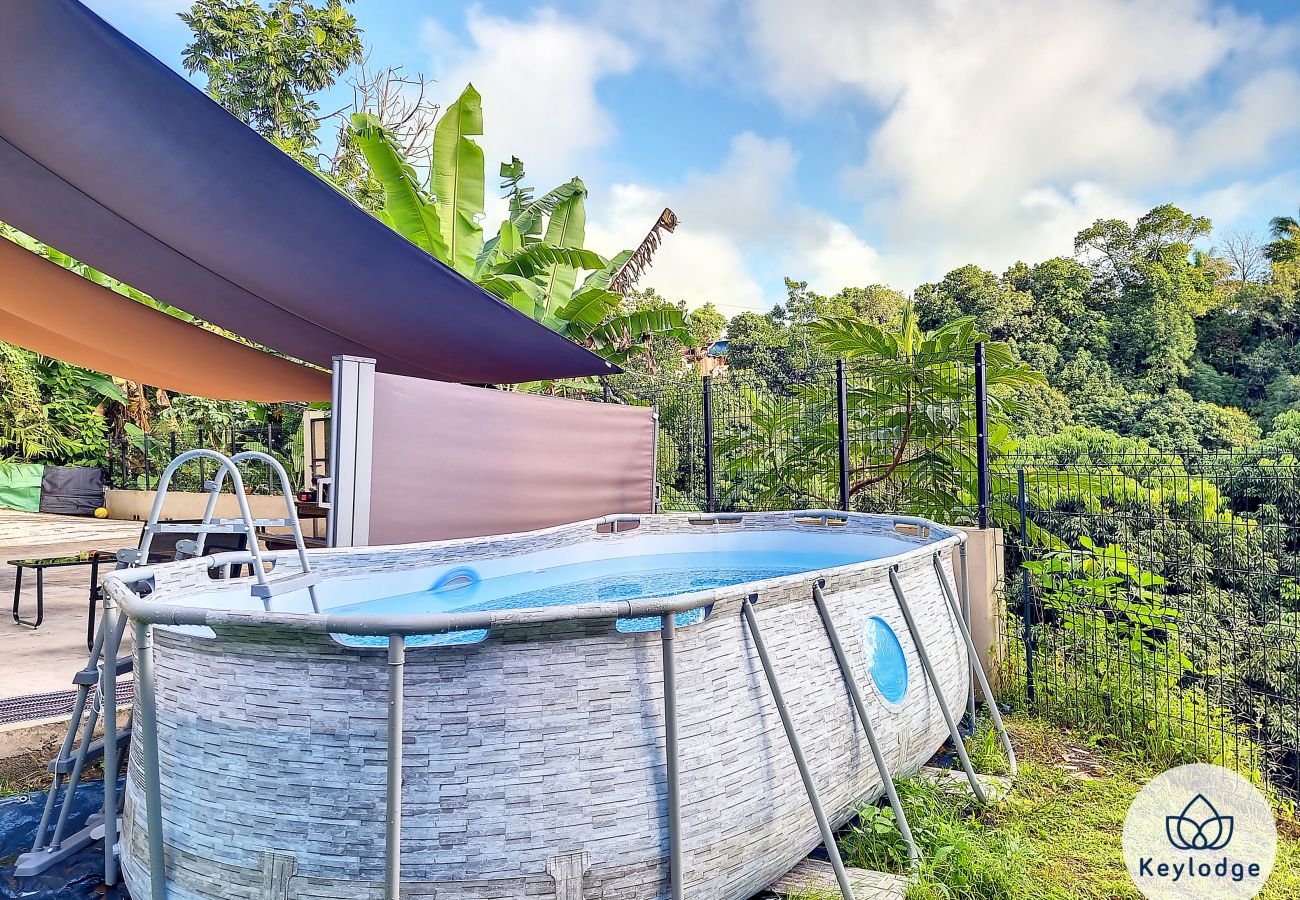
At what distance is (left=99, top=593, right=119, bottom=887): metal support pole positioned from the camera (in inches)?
86.9

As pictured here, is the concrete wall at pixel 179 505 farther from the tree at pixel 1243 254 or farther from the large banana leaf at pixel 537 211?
the tree at pixel 1243 254

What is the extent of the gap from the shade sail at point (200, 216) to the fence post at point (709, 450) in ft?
6.61

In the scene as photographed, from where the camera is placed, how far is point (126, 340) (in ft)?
17.9

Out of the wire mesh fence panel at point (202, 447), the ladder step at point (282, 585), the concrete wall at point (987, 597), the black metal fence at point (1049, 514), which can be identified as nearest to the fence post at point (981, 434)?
the black metal fence at point (1049, 514)

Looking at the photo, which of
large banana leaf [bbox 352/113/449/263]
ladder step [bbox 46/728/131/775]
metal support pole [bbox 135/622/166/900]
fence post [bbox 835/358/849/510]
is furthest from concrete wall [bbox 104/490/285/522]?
metal support pole [bbox 135/622/166/900]

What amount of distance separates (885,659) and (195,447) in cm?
1460

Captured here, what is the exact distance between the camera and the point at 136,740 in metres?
2.22

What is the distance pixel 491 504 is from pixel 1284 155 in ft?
136

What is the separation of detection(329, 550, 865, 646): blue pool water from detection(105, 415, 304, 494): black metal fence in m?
9.11

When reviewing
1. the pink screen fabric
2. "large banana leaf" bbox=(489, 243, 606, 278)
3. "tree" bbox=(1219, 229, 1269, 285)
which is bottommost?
the pink screen fabric

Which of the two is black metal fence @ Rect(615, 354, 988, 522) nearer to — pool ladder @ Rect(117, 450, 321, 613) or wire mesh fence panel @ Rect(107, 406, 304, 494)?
pool ladder @ Rect(117, 450, 321, 613)

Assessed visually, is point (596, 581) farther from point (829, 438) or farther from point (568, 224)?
point (568, 224)

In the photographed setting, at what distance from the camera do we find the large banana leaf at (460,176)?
5820 mm

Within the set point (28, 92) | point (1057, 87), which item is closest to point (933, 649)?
point (28, 92)
